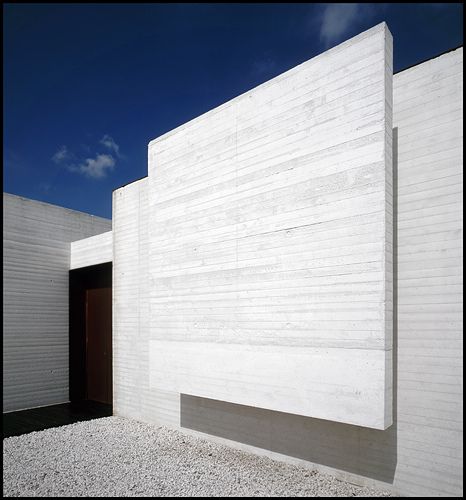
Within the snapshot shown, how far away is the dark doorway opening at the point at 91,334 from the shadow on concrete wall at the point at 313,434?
13.0 feet

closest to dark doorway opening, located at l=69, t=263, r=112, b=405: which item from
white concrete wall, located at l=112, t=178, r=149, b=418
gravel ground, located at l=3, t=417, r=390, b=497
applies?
white concrete wall, located at l=112, t=178, r=149, b=418

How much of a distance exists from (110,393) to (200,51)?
8128 mm

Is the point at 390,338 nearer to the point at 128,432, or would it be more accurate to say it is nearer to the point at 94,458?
the point at 94,458

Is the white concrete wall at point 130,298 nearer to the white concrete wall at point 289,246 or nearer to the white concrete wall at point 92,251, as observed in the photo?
the white concrete wall at point 92,251

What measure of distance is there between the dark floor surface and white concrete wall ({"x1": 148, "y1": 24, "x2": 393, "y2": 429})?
9.22 ft

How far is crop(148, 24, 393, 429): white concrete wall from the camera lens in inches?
180

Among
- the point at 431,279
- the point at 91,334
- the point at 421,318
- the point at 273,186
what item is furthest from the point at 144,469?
the point at 91,334

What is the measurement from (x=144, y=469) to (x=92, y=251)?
5.86 meters

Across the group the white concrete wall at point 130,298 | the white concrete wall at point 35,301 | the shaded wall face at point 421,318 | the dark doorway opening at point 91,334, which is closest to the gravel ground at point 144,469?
the shaded wall face at point 421,318

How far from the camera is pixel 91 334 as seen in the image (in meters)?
10.6

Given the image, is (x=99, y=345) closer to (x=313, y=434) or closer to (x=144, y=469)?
(x=144, y=469)

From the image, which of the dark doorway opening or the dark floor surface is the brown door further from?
the dark floor surface

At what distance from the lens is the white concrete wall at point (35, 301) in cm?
934

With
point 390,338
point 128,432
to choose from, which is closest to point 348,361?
point 390,338
